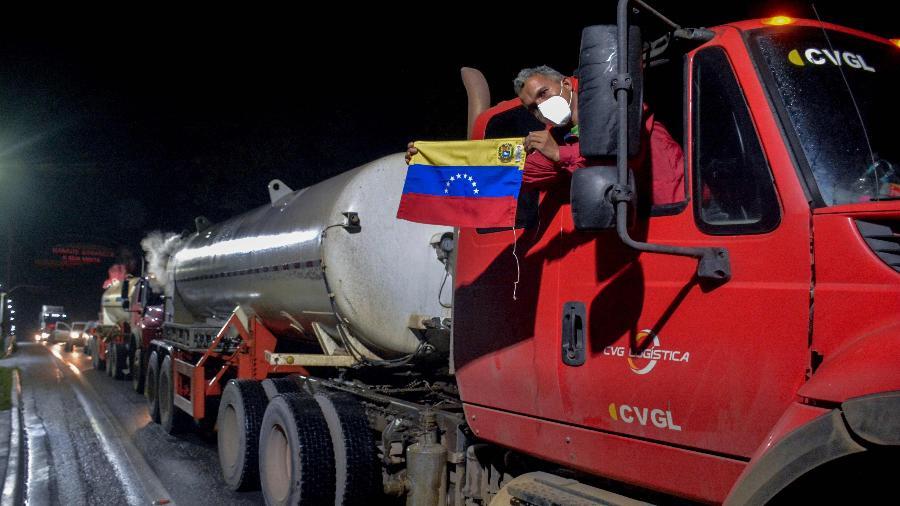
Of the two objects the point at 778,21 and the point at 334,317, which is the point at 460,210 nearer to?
the point at 778,21

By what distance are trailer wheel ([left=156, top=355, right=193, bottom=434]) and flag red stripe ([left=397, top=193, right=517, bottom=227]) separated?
278 inches

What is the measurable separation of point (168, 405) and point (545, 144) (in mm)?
8229

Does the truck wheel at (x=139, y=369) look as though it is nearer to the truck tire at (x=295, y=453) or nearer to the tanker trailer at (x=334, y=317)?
the tanker trailer at (x=334, y=317)

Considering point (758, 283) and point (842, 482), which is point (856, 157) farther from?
point (842, 482)

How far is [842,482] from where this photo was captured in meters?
2.08

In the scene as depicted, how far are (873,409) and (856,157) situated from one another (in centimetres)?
89

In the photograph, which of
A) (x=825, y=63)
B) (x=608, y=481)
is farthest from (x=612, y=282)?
(x=825, y=63)

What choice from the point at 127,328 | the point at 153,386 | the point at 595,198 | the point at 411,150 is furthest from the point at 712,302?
the point at 127,328

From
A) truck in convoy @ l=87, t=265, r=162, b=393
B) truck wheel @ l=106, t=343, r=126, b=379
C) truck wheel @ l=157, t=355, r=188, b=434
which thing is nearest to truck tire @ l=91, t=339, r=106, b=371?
truck in convoy @ l=87, t=265, r=162, b=393

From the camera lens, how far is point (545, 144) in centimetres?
304

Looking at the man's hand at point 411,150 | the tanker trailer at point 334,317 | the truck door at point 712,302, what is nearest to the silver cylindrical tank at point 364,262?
the tanker trailer at point 334,317

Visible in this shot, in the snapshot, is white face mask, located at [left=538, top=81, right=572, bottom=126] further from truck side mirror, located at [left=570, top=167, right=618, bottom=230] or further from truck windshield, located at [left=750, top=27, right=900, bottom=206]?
truck windshield, located at [left=750, top=27, right=900, bottom=206]

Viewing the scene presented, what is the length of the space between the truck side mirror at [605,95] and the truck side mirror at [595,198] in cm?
6

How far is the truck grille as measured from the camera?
2062mm
